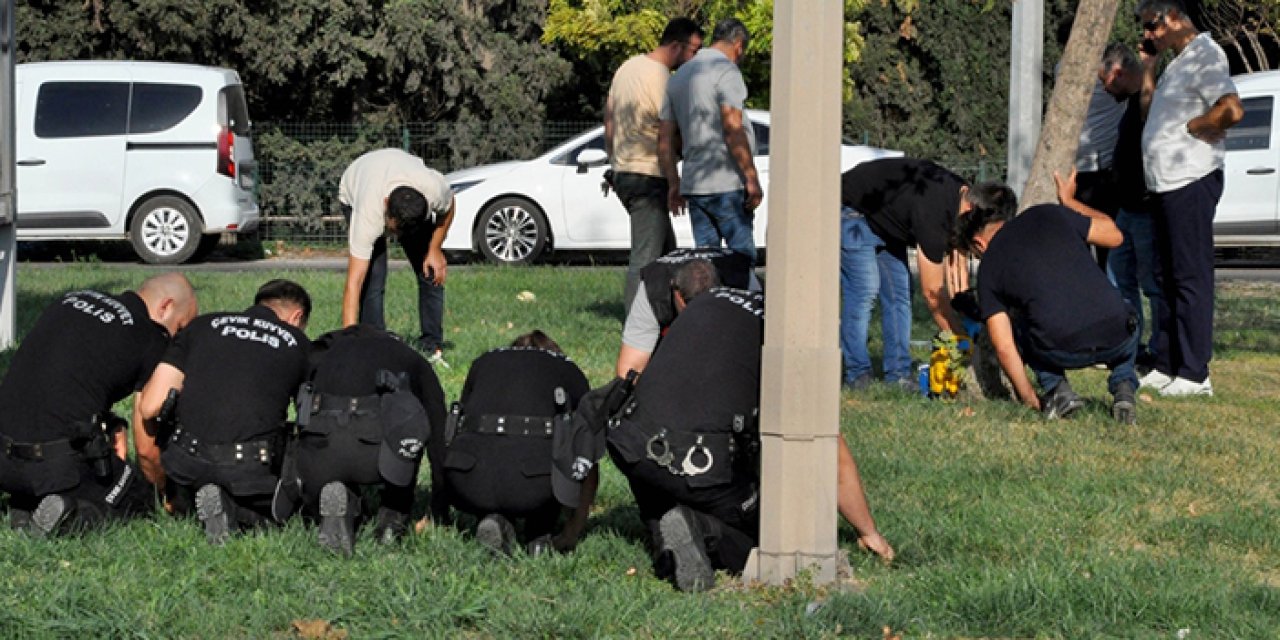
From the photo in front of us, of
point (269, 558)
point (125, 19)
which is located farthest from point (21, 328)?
point (125, 19)

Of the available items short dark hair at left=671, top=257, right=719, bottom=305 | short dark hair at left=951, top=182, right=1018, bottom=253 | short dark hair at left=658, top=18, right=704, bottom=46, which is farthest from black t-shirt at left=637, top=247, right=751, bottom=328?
short dark hair at left=658, top=18, right=704, bottom=46

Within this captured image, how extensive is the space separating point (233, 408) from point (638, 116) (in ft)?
14.8

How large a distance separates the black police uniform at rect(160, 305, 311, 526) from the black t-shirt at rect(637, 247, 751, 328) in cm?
131

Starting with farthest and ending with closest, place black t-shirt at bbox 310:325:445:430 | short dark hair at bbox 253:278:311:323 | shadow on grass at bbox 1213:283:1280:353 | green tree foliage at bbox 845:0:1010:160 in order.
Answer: green tree foliage at bbox 845:0:1010:160 < shadow on grass at bbox 1213:283:1280:353 < short dark hair at bbox 253:278:311:323 < black t-shirt at bbox 310:325:445:430

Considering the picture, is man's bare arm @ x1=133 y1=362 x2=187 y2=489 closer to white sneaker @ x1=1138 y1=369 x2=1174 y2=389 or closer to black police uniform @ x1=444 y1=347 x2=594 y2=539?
black police uniform @ x1=444 y1=347 x2=594 y2=539

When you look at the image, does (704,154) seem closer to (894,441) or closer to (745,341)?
(894,441)

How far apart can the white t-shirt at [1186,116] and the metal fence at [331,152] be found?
521 inches

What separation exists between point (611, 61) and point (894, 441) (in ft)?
53.3

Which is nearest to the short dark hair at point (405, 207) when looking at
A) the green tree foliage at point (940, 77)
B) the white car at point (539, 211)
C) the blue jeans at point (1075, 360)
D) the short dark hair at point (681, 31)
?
the short dark hair at point (681, 31)

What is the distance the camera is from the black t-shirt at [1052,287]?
8.06 m

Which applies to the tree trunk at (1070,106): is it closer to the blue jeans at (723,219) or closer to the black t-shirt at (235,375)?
the blue jeans at (723,219)

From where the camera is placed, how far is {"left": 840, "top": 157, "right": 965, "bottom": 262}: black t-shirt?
29.6ft

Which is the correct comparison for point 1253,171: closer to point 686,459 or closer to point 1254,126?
point 1254,126

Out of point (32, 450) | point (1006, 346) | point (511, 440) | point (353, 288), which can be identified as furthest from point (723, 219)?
point (32, 450)
